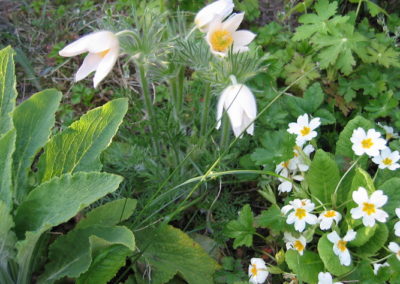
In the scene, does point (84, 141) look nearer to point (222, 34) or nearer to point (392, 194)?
point (222, 34)

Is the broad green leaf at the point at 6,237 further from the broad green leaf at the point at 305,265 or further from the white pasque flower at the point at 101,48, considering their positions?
the broad green leaf at the point at 305,265

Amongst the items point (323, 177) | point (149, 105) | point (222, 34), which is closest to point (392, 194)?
point (323, 177)

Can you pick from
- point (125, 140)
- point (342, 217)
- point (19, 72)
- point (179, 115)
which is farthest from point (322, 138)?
point (19, 72)

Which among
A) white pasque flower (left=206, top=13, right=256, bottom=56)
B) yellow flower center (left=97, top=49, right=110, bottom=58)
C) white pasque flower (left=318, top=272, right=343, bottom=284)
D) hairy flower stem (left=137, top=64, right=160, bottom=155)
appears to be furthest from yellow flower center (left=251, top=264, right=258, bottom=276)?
yellow flower center (left=97, top=49, right=110, bottom=58)

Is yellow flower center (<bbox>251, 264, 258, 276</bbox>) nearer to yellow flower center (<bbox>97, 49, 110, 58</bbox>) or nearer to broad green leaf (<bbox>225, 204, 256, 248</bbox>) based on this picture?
broad green leaf (<bbox>225, 204, 256, 248</bbox>)

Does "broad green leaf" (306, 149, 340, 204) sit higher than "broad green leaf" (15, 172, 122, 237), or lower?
lower

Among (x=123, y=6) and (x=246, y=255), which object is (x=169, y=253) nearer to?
(x=246, y=255)
